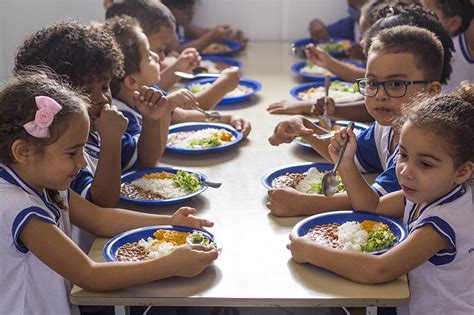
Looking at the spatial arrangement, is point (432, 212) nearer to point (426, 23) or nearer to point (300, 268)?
point (300, 268)

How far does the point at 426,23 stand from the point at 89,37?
1111 millimetres

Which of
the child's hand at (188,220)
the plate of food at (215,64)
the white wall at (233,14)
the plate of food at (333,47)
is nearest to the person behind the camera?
the child's hand at (188,220)

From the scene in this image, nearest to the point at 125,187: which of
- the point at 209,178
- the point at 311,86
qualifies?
the point at 209,178

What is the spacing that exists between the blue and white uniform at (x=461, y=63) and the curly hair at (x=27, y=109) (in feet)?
6.00

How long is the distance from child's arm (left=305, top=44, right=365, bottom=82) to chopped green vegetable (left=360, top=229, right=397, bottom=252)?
Result: 162cm

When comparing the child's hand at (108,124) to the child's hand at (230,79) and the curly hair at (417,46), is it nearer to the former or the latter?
the curly hair at (417,46)

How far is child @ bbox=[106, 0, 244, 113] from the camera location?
2.94 meters

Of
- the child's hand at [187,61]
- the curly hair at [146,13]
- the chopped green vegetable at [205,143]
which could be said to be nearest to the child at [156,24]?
the curly hair at [146,13]

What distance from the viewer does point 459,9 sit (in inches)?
114

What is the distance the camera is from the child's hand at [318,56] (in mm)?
3150

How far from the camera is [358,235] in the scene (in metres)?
1.68

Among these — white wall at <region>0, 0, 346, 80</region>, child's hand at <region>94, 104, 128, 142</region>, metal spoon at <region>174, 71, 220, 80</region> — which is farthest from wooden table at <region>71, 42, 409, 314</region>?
white wall at <region>0, 0, 346, 80</region>

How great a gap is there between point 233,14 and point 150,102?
7.58 feet

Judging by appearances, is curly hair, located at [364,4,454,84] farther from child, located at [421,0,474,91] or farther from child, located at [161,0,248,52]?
child, located at [161,0,248,52]
